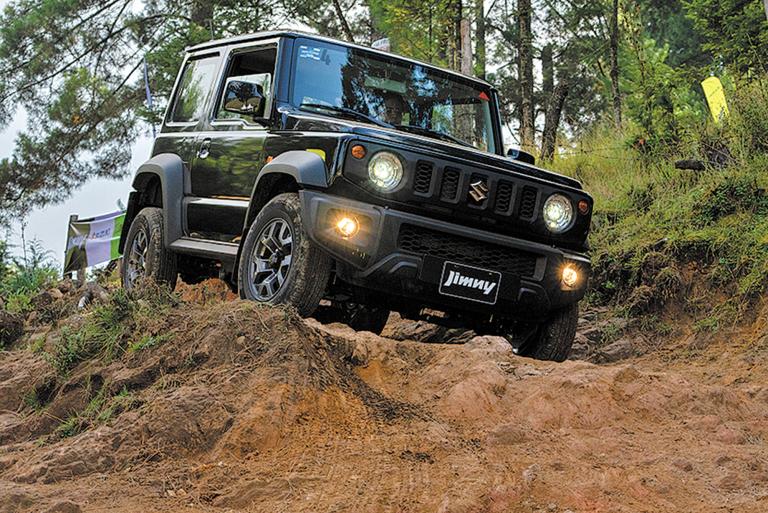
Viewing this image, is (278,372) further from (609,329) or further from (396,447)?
(609,329)

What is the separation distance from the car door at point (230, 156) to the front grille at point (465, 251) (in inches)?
51.9

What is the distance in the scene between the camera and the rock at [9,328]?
353 inches

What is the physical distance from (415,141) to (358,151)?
0.39 m

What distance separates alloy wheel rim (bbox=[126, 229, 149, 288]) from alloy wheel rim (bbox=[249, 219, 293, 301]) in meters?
2.07

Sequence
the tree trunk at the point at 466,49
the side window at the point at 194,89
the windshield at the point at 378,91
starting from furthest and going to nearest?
the tree trunk at the point at 466,49 → the side window at the point at 194,89 → the windshield at the point at 378,91

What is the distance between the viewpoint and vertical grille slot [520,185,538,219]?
619 cm

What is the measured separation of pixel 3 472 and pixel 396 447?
182 centimetres

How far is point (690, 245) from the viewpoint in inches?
339

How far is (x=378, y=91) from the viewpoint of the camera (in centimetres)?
683

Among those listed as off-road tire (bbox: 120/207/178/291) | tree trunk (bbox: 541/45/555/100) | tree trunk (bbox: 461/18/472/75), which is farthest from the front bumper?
tree trunk (bbox: 541/45/555/100)

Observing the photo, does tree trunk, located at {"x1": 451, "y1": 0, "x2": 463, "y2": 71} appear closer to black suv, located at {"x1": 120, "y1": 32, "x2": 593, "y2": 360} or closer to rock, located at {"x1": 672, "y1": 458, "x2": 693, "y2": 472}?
black suv, located at {"x1": 120, "y1": 32, "x2": 593, "y2": 360}

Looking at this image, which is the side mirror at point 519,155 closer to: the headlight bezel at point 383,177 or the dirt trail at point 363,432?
the headlight bezel at point 383,177

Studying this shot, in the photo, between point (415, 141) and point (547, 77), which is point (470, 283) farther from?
point (547, 77)

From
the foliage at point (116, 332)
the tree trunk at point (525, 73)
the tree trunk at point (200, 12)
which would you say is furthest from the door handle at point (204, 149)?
the tree trunk at point (200, 12)
